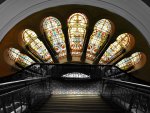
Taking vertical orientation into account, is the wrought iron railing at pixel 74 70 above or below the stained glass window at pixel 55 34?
below

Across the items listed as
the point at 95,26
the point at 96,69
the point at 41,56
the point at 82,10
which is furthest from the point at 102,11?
the point at 41,56

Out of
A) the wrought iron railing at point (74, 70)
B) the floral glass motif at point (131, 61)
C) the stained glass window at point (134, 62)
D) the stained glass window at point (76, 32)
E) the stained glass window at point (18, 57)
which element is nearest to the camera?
the wrought iron railing at point (74, 70)

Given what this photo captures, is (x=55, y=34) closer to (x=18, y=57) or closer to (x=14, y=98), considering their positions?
(x=18, y=57)

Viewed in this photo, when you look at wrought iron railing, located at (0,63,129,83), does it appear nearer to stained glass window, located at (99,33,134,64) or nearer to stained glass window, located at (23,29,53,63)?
stained glass window, located at (23,29,53,63)

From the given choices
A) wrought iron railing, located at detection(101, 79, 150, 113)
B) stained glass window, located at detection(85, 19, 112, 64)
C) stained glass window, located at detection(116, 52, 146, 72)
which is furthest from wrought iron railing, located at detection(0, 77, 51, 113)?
stained glass window, located at detection(116, 52, 146, 72)

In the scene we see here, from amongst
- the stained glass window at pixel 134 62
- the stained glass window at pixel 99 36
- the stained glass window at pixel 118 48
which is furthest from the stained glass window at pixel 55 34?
the stained glass window at pixel 134 62

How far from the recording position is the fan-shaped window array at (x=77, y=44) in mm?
20234

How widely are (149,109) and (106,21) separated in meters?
16.9

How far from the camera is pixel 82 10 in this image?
59.4ft

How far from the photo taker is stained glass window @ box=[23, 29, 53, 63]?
20.7 meters

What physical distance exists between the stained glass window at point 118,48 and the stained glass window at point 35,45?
5.77 metres

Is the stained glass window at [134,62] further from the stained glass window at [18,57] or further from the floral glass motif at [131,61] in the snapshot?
the stained glass window at [18,57]

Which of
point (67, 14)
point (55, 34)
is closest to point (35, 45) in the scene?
point (55, 34)

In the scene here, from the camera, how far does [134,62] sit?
2311 cm
